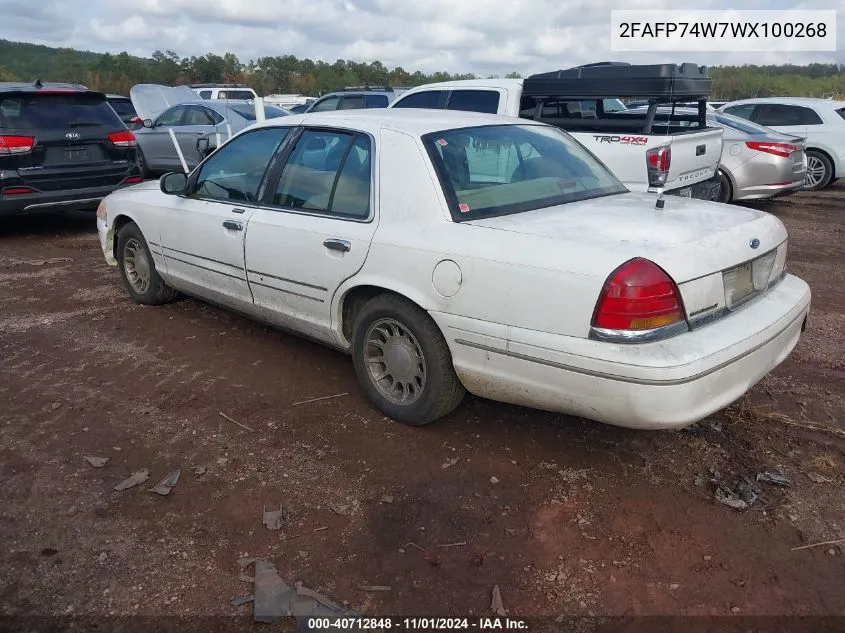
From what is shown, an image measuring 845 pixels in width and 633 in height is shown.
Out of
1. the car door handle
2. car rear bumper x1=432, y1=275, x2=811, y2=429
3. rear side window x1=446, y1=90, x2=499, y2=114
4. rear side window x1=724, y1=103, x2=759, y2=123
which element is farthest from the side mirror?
rear side window x1=724, y1=103, x2=759, y2=123

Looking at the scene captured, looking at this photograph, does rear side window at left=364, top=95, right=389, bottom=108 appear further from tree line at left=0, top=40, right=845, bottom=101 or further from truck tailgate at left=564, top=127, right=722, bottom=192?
tree line at left=0, top=40, right=845, bottom=101

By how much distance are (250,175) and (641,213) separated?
243 centimetres

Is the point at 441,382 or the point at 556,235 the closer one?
the point at 556,235

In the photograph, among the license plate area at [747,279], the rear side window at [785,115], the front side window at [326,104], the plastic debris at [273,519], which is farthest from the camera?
the front side window at [326,104]

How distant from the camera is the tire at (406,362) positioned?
134 inches

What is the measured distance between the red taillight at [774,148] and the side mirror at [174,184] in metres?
7.75

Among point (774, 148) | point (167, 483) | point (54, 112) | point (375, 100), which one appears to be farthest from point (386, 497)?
point (375, 100)

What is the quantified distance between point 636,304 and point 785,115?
11.6 metres

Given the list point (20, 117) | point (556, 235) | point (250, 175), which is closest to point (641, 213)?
point (556, 235)

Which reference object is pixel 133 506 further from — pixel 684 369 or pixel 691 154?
pixel 691 154

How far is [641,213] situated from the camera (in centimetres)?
338

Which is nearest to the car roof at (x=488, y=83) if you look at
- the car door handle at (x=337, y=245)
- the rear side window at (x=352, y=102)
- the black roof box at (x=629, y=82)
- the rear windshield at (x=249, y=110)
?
the black roof box at (x=629, y=82)

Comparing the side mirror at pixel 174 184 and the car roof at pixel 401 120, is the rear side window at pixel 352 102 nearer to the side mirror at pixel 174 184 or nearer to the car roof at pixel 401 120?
the side mirror at pixel 174 184

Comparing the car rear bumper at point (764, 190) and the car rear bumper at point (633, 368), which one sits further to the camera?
the car rear bumper at point (764, 190)
